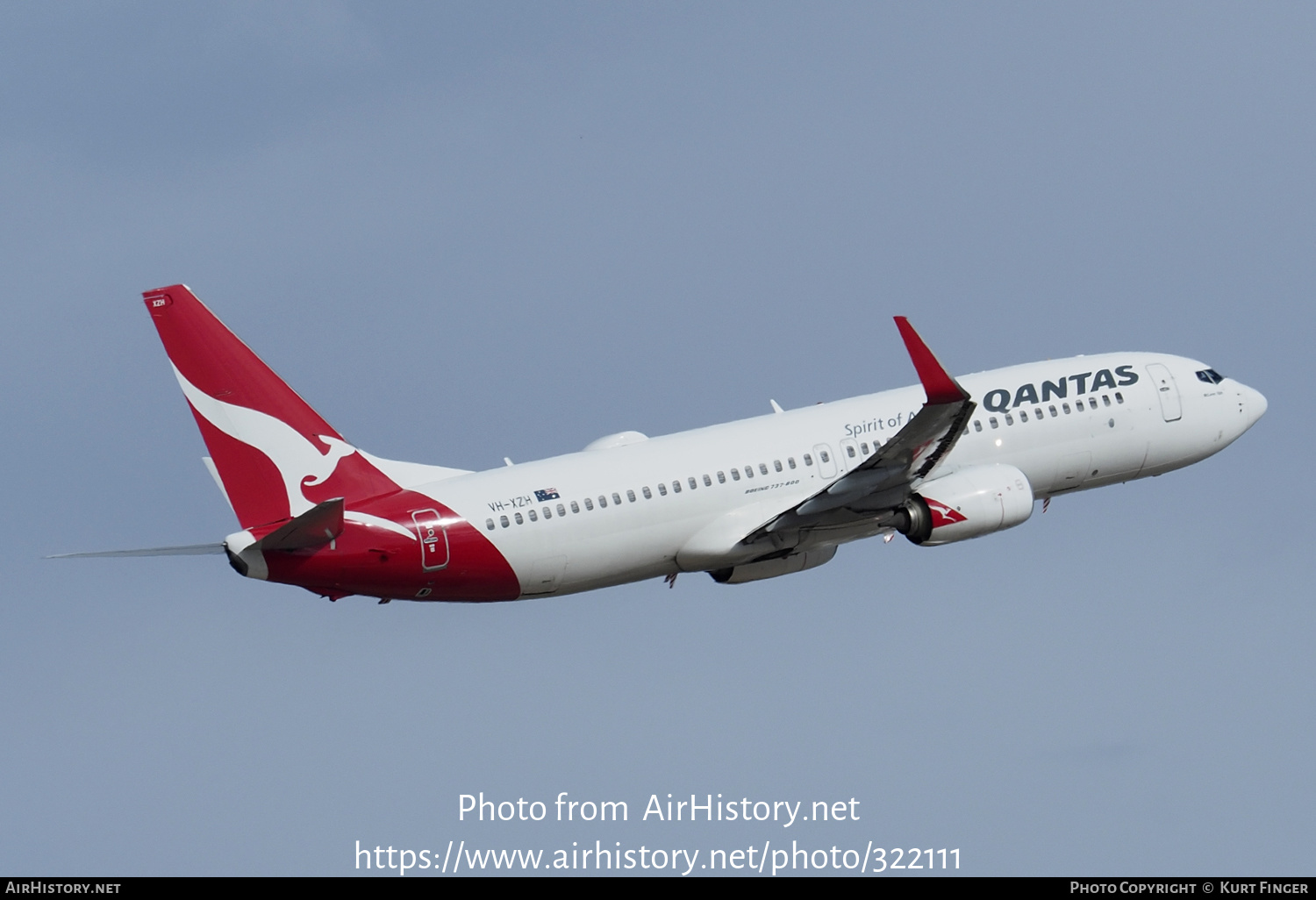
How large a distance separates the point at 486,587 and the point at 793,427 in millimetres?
9611

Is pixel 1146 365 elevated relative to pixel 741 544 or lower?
elevated

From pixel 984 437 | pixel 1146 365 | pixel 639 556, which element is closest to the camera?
pixel 639 556

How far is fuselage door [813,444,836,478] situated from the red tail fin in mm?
12517

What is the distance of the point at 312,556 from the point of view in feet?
153

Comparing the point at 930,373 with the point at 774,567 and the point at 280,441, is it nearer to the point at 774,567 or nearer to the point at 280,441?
the point at 774,567

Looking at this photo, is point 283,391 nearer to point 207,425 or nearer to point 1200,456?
point 207,425

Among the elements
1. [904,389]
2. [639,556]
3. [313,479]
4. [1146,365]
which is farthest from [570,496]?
[1146,365]

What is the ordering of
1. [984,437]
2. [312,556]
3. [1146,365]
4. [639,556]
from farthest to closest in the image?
[1146,365], [984,437], [639,556], [312,556]

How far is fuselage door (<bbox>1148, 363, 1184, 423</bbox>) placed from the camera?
58.0m

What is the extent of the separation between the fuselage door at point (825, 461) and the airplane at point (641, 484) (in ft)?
0.15

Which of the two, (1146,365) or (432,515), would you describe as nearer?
(432,515)

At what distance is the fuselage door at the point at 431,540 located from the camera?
47938 mm

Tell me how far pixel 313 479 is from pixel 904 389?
659 inches

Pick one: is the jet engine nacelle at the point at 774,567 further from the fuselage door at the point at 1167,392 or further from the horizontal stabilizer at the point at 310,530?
the horizontal stabilizer at the point at 310,530
